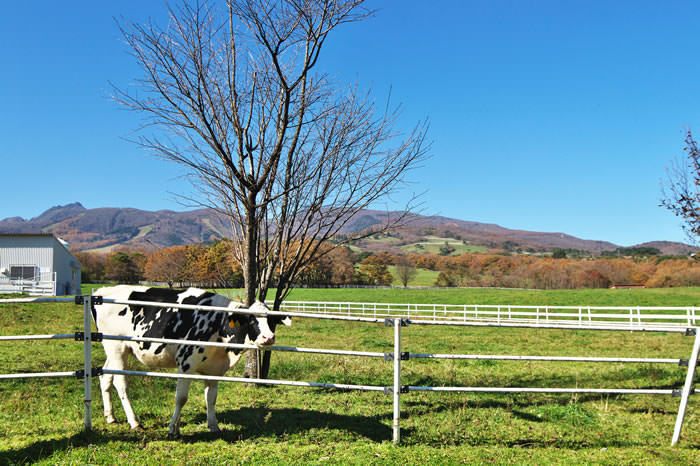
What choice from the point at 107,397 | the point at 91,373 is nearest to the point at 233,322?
the point at 91,373

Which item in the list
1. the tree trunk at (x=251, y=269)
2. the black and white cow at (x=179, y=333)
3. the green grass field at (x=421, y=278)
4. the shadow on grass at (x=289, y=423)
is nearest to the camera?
the shadow on grass at (x=289, y=423)

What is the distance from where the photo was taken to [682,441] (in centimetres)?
534

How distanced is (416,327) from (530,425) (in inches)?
910

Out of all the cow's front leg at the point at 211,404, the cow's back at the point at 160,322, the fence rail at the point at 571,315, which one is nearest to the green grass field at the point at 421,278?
the fence rail at the point at 571,315

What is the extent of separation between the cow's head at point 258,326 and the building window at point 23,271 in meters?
34.5

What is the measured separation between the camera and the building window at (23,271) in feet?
111

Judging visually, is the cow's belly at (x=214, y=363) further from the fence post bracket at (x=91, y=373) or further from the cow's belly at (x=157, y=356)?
the fence post bracket at (x=91, y=373)

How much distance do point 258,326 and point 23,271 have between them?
35643 mm

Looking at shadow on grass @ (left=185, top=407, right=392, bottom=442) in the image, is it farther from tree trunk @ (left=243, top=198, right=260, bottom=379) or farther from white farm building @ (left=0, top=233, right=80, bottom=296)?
white farm building @ (left=0, top=233, right=80, bottom=296)

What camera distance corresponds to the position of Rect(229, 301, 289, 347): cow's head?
5176mm

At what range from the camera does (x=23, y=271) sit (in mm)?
33812

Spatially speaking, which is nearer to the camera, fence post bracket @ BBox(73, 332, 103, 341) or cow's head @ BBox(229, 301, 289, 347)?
fence post bracket @ BBox(73, 332, 103, 341)

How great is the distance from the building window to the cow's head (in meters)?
34.5

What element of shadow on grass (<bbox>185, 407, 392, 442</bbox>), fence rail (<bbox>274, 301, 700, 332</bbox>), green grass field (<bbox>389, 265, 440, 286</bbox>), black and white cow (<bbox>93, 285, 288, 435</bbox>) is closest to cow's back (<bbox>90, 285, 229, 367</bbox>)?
black and white cow (<bbox>93, 285, 288, 435</bbox>)
